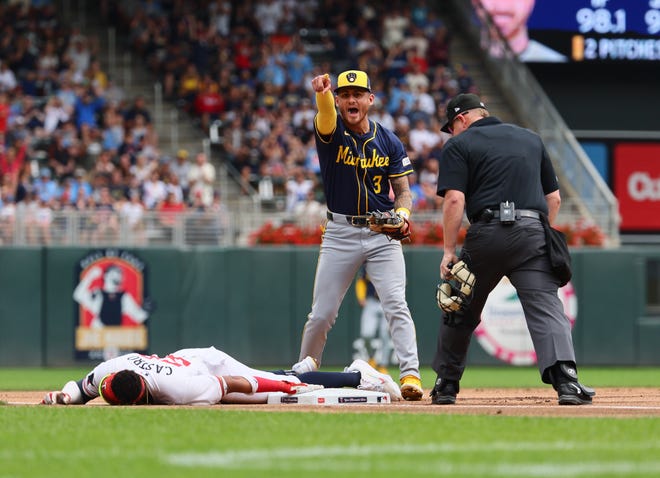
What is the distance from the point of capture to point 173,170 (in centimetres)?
1980

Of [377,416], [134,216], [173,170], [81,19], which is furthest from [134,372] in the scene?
[81,19]

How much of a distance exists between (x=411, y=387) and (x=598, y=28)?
16.5 m

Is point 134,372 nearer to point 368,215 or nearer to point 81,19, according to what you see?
point 368,215

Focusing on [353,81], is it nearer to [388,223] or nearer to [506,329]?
[388,223]

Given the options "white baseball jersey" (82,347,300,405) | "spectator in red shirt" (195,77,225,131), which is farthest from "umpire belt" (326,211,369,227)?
"spectator in red shirt" (195,77,225,131)

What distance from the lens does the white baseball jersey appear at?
7.85 m

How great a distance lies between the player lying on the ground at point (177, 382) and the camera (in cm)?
777

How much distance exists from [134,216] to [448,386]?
30.9 feet

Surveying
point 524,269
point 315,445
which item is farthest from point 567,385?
point 315,445

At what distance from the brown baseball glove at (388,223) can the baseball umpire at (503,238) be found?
697 mm

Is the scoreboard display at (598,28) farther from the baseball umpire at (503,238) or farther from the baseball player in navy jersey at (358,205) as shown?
the baseball umpire at (503,238)

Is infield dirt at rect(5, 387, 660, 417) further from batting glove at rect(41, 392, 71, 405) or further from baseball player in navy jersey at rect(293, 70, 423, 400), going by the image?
baseball player in navy jersey at rect(293, 70, 423, 400)

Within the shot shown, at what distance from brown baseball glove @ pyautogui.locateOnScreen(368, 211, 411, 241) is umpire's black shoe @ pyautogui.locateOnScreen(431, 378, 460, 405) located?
3.70 feet

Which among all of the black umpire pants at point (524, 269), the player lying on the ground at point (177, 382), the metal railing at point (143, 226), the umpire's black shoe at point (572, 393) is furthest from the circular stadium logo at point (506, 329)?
the umpire's black shoe at point (572, 393)
